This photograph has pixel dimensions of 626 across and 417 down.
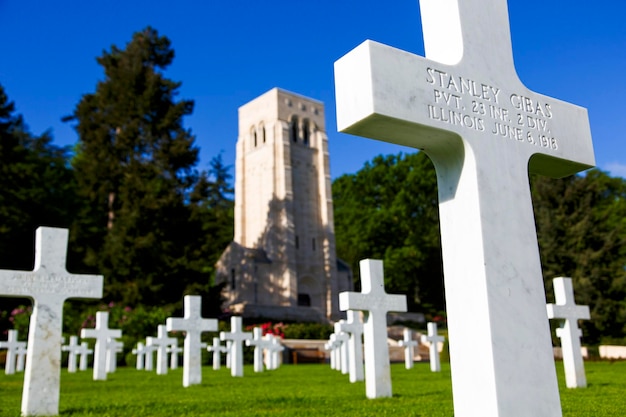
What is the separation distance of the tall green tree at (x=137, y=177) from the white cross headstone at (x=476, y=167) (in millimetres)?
26090

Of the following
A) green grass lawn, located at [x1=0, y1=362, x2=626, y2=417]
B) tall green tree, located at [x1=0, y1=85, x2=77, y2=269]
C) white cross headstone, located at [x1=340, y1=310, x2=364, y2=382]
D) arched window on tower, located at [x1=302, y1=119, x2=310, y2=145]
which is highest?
arched window on tower, located at [x1=302, y1=119, x2=310, y2=145]

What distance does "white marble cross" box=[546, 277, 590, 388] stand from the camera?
8.66 meters

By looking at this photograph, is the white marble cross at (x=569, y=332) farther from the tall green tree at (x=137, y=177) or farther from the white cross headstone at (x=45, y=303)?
the tall green tree at (x=137, y=177)

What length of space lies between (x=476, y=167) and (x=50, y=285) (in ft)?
17.1

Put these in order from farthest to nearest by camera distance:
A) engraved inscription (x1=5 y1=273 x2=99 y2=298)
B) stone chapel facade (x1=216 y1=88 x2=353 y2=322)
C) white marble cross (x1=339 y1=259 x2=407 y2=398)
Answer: stone chapel facade (x1=216 y1=88 x2=353 y2=322)
white marble cross (x1=339 y1=259 x2=407 y2=398)
engraved inscription (x1=5 y1=273 x2=99 y2=298)

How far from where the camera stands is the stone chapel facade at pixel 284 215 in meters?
40.2

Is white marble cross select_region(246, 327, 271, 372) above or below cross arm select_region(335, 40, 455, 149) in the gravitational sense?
below

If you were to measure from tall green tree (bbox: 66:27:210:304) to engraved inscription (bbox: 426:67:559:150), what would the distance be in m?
26.0

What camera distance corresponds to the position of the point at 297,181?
42844 millimetres

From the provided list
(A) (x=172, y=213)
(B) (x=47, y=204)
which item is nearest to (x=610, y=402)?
(A) (x=172, y=213)

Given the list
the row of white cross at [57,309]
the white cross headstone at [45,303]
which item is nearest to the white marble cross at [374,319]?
the row of white cross at [57,309]

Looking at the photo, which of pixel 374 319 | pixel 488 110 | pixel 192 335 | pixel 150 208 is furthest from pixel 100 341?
pixel 150 208

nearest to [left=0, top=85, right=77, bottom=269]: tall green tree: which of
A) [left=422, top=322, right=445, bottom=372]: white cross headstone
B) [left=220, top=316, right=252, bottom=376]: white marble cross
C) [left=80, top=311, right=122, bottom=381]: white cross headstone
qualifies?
[left=80, top=311, right=122, bottom=381]: white cross headstone

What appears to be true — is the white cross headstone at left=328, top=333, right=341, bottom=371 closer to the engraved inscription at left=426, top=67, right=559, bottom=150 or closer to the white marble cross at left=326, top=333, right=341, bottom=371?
the white marble cross at left=326, top=333, right=341, bottom=371
